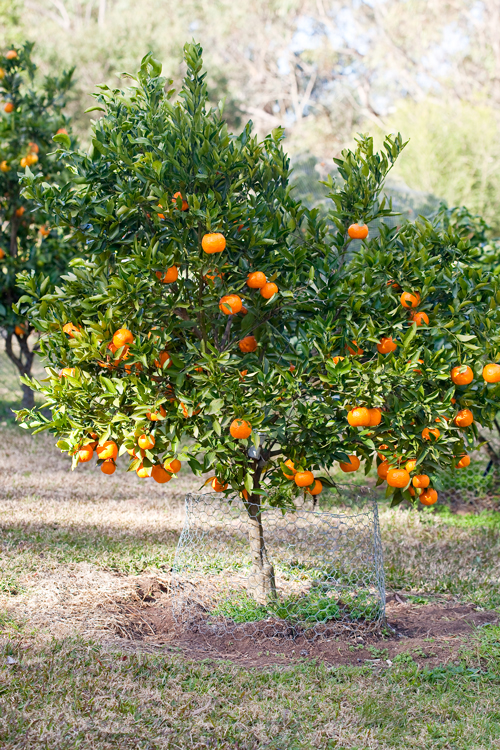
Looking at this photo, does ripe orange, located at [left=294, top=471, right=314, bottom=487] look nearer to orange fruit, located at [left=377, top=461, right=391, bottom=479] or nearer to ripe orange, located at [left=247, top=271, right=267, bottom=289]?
orange fruit, located at [left=377, top=461, right=391, bottom=479]

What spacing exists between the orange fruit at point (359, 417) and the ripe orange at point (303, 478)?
0.34 m

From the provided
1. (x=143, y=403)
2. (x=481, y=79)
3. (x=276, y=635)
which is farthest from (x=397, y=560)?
(x=481, y=79)

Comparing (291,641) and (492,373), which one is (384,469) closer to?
(492,373)

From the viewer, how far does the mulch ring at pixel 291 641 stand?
2879mm

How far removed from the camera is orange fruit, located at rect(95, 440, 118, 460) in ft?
8.97

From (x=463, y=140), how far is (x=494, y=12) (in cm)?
525

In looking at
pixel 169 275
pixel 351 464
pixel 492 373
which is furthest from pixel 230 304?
pixel 492 373

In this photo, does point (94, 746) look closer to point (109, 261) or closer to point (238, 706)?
point (238, 706)

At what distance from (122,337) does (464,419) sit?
1.48 metres

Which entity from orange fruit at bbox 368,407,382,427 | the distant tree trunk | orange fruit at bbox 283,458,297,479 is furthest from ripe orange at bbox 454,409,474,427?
the distant tree trunk

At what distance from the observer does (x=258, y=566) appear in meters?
3.22

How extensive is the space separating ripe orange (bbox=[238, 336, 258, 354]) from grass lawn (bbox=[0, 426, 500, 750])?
4.46 feet

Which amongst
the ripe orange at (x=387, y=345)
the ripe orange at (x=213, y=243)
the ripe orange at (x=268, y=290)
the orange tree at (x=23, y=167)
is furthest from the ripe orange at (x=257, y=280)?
the orange tree at (x=23, y=167)

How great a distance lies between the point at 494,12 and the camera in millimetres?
15992
